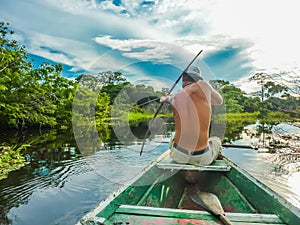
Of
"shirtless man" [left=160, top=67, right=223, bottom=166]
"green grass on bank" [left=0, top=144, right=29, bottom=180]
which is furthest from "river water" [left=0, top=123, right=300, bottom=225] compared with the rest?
"shirtless man" [left=160, top=67, right=223, bottom=166]

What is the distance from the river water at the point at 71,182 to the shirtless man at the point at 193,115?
2.33 meters

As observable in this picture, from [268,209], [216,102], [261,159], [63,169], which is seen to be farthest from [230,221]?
[261,159]

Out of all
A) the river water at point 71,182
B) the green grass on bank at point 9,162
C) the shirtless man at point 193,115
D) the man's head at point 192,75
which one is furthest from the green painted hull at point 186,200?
the green grass on bank at point 9,162

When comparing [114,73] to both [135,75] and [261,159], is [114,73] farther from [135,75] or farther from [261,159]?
[261,159]

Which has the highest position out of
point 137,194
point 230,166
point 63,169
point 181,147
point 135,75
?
point 135,75

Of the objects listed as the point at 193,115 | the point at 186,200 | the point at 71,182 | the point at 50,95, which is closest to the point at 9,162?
the point at 71,182

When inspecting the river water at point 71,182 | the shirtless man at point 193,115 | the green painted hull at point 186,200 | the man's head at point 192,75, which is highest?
the man's head at point 192,75

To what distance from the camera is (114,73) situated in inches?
168

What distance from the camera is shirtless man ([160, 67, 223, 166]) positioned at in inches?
105

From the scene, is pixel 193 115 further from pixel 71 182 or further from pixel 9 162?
pixel 9 162

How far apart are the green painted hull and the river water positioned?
181 centimetres

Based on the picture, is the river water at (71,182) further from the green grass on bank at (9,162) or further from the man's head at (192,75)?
the man's head at (192,75)

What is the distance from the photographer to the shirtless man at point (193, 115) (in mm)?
2664

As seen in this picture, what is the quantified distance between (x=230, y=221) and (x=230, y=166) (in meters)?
1.58
